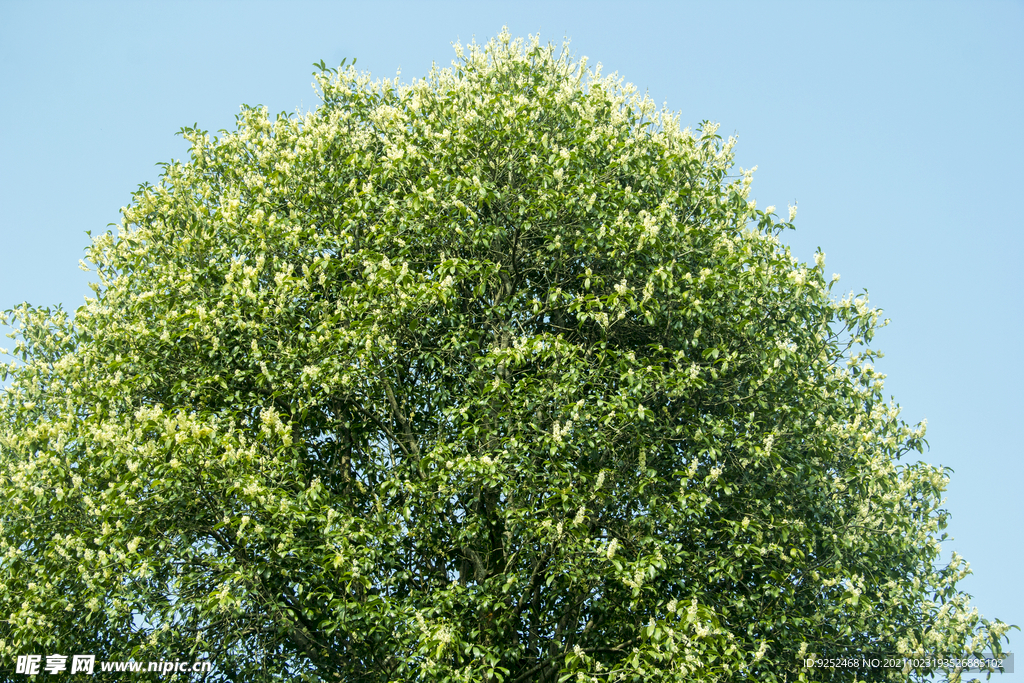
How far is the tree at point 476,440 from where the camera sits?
11219 millimetres

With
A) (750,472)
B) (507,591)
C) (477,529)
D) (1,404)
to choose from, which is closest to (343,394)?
(477,529)

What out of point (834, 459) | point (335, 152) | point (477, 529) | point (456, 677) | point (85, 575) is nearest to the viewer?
point (456, 677)

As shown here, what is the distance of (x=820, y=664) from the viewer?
11969mm

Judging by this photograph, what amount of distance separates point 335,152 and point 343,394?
4.85 metres

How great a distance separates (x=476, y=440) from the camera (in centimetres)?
1220

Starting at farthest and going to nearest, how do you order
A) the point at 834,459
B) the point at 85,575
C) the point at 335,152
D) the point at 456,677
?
1. the point at 335,152
2. the point at 834,459
3. the point at 85,575
4. the point at 456,677

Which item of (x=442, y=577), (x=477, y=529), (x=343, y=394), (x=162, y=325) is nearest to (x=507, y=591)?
(x=477, y=529)

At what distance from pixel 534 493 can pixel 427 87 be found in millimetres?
8014

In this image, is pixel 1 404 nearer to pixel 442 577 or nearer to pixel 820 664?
pixel 442 577

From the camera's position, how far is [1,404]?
51.2 feet

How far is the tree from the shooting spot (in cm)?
1122

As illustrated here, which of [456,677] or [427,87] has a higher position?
[427,87]

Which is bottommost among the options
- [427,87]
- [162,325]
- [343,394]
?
[343,394]

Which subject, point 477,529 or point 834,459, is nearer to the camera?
point 477,529
